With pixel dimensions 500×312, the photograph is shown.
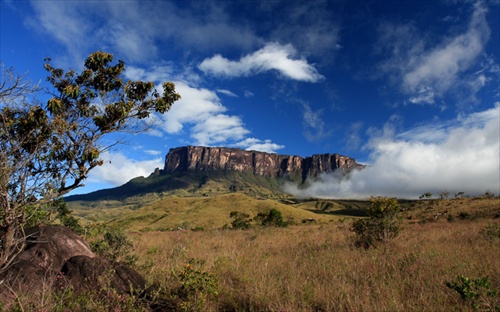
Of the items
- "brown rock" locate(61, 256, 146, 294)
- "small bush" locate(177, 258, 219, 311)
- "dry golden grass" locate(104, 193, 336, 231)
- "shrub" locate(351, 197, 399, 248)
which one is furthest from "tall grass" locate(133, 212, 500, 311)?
"dry golden grass" locate(104, 193, 336, 231)

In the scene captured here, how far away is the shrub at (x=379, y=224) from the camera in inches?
565

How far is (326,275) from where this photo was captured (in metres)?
7.21

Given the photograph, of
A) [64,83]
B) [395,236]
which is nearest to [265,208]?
[395,236]

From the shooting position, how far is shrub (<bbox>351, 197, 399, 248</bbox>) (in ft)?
47.1

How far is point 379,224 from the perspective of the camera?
48.6 ft

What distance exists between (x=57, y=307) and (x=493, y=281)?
8.59m

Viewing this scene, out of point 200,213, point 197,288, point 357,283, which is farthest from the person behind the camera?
point 200,213

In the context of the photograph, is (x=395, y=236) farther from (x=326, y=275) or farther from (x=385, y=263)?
(x=326, y=275)

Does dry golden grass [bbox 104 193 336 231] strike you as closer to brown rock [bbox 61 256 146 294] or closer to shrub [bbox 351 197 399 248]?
shrub [bbox 351 197 399 248]

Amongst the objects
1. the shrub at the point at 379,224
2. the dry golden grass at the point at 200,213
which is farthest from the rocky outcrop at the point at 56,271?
the dry golden grass at the point at 200,213

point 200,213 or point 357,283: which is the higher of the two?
point 357,283

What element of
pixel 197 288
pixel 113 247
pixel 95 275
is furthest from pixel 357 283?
pixel 113 247

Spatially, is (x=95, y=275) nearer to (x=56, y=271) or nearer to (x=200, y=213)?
(x=56, y=271)

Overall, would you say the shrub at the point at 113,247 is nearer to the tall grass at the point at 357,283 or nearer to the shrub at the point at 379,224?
the tall grass at the point at 357,283
